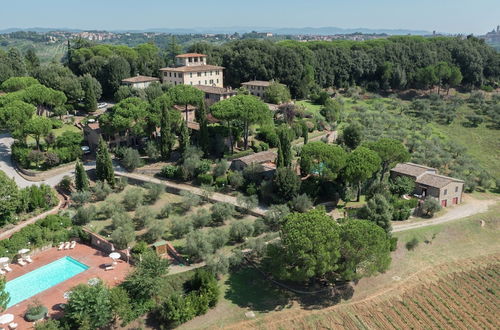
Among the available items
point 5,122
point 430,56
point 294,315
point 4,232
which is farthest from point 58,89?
point 430,56

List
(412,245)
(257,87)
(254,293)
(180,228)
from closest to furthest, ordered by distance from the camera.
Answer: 1. (254,293)
2. (180,228)
3. (412,245)
4. (257,87)

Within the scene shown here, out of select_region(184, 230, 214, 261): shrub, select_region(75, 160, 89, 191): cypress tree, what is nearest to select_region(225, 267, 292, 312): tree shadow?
select_region(184, 230, 214, 261): shrub

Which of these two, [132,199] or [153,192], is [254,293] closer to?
[132,199]

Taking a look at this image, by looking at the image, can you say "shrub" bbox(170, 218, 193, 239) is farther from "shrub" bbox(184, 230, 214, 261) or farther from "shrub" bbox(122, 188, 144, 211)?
"shrub" bbox(122, 188, 144, 211)

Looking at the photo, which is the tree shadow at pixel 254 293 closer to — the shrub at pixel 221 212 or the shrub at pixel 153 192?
the shrub at pixel 221 212

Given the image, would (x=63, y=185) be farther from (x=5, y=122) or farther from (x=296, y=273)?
(x=296, y=273)

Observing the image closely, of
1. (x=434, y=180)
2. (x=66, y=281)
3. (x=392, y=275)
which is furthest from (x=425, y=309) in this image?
(x=66, y=281)
